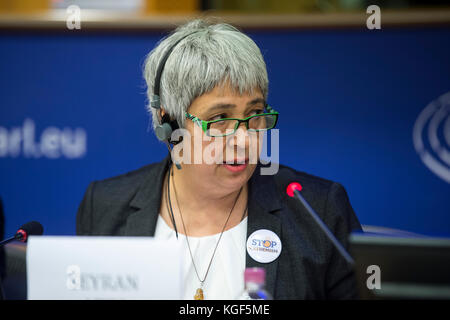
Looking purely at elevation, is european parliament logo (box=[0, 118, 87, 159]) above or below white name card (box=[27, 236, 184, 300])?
above

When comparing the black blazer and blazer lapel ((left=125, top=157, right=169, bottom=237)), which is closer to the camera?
the black blazer

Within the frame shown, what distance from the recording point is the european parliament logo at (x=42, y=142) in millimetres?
2629

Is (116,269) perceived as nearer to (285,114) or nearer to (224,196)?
(224,196)

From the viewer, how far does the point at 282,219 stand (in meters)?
1.62

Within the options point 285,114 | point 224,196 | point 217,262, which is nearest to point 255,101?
point 224,196

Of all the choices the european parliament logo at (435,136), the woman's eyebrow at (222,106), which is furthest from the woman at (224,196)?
the european parliament logo at (435,136)

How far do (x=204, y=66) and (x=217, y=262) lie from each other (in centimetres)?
58

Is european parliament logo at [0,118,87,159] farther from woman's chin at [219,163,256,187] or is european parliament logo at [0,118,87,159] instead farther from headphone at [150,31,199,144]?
woman's chin at [219,163,256,187]

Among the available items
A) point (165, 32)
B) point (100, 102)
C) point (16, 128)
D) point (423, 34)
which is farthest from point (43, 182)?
point (423, 34)

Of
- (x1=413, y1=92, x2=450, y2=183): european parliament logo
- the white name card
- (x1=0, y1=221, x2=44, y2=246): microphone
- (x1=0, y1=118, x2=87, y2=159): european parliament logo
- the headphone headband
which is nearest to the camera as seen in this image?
the white name card

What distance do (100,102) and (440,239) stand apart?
2.02 meters

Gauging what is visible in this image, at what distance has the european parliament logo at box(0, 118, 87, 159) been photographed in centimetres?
263

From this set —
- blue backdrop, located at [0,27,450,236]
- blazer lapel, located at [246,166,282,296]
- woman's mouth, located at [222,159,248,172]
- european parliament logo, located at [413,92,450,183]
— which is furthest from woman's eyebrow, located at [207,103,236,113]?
european parliament logo, located at [413,92,450,183]

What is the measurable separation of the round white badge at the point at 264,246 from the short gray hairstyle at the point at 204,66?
0.41m
